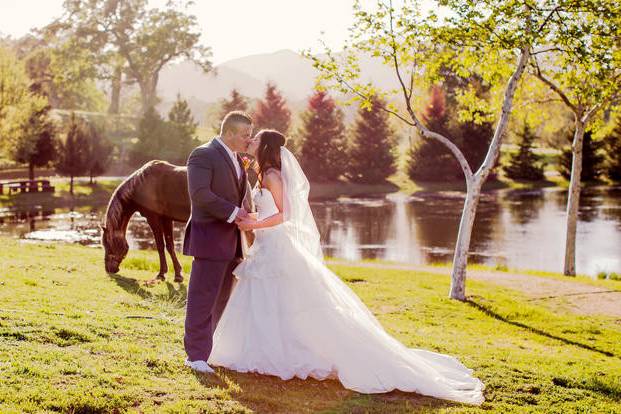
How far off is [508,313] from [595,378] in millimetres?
5461

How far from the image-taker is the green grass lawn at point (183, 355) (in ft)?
19.3

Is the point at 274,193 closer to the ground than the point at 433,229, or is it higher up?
higher up

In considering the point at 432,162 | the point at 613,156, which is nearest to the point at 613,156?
the point at 613,156

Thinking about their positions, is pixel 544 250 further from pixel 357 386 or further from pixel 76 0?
pixel 76 0

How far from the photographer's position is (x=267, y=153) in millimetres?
6855

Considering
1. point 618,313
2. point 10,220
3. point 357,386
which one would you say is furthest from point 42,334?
point 10,220

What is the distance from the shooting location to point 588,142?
5291cm

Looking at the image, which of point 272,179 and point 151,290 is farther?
point 151,290

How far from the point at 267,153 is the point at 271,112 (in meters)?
49.5

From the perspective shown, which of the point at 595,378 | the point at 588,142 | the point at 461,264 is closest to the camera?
the point at 595,378

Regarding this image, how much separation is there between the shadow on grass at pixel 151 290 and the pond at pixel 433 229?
11.9 meters

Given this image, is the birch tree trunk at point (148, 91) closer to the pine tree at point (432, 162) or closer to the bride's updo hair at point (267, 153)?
the pine tree at point (432, 162)

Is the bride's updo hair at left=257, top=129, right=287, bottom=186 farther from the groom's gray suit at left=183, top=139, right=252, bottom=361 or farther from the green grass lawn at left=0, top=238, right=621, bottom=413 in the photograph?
the green grass lawn at left=0, top=238, right=621, bottom=413

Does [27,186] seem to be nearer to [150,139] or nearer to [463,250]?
[150,139]
